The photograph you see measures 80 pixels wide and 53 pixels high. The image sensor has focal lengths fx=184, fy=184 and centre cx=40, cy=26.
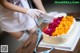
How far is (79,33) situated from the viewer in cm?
119

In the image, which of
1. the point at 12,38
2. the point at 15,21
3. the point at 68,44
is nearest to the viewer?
the point at 68,44

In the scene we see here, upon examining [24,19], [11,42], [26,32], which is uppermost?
[24,19]

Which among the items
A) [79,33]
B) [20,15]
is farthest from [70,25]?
[20,15]

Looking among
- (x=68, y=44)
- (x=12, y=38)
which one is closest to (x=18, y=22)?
(x=12, y=38)

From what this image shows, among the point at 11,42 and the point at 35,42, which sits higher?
the point at 35,42

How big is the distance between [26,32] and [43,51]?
62cm

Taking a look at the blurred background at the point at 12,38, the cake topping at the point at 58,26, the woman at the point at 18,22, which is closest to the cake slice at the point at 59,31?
the cake topping at the point at 58,26

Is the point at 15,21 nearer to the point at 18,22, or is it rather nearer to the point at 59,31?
the point at 18,22

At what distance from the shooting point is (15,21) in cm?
164

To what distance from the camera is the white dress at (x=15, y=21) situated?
5.29ft

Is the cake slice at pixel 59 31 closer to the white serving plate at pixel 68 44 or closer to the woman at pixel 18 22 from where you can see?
the white serving plate at pixel 68 44

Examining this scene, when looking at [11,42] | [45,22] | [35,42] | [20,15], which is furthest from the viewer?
[11,42]

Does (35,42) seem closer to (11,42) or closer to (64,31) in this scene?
(64,31)

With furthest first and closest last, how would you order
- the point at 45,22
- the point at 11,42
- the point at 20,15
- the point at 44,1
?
1. the point at 44,1
2. the point at 11,42
3. the point at 20,15
4. the point at 45,22
